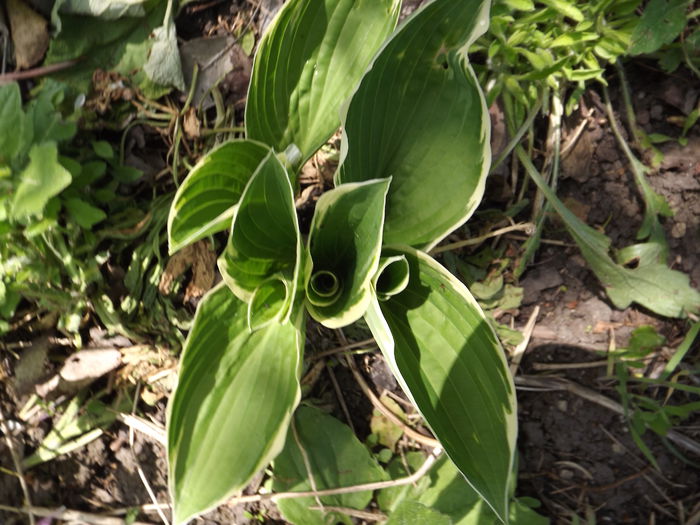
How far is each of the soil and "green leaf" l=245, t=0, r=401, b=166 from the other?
44 centimetres

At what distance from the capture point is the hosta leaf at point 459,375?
3.35 ft

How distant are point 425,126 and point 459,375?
48cm

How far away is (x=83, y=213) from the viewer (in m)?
1.29

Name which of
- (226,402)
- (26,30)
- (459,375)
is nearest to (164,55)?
(26,30)

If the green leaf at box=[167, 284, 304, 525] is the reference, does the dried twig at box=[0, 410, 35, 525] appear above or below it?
below

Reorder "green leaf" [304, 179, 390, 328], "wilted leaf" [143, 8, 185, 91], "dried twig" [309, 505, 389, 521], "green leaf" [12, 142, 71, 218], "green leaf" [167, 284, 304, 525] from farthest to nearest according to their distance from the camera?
"dried twig" [309, 505, 389, 521] < "wilted leaf" [143, 8, 185, 91] < "green leaf" [12, 142, 71, 218] < "green leaf" [167, 284, 304, 525] < "green leaf" [304, 179, 390, 328]

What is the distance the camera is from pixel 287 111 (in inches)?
46.3

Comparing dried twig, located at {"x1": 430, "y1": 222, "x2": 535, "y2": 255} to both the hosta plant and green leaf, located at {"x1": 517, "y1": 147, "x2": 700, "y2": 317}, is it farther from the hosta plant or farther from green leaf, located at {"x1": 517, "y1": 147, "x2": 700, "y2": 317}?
the hosta plant

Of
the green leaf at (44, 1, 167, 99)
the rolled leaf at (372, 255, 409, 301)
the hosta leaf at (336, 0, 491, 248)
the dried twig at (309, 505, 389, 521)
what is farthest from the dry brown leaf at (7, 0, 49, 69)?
the dried twig at (309, 505, 389, 521)

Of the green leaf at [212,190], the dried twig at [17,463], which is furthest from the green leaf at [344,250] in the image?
the dried twig at [17,463]

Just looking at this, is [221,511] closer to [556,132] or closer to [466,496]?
[466,496]

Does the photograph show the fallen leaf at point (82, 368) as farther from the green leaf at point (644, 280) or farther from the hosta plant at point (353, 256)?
the green leaf at point (644, 280)

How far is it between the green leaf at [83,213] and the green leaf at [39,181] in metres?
0.09

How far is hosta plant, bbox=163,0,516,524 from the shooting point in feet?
3.26
